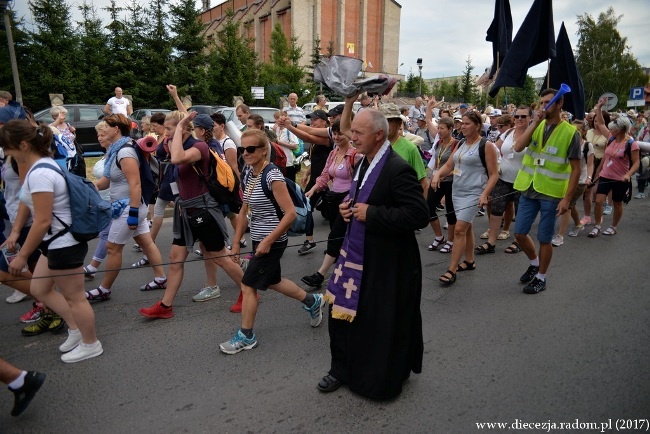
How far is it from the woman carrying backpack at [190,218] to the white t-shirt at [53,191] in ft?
3.50

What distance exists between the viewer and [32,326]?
4086 mm

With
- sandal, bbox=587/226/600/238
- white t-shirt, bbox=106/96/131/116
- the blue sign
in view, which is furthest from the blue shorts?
the blue sign

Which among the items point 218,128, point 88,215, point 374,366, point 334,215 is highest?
point 218,128

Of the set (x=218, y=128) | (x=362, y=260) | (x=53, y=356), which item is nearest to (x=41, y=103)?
(x=218, y=128)

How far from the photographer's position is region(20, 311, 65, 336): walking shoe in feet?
13.3

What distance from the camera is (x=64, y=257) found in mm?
3389

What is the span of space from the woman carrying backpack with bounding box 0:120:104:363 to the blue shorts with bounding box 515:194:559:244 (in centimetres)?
442

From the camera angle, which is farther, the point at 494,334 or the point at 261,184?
the point at 494,334

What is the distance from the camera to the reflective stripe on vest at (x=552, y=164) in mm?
4746

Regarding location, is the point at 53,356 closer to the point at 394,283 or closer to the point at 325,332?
the point at 325,332

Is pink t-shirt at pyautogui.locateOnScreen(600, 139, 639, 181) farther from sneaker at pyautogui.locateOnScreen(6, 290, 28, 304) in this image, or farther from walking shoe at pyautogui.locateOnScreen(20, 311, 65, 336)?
sneaker at pyautogui.locateOnScreen(6, 290, 28, 304)

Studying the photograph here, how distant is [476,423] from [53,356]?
334 cm

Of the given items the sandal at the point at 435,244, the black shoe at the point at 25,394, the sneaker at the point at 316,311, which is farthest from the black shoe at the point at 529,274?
the black shoe at the point at 25,394

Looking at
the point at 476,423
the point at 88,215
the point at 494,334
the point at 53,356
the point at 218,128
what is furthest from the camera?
the point at 218,128
